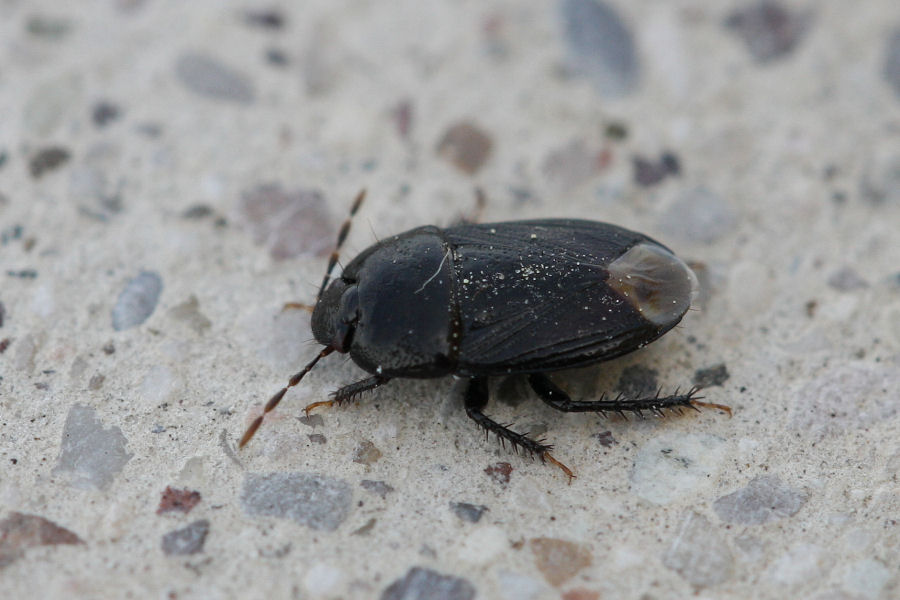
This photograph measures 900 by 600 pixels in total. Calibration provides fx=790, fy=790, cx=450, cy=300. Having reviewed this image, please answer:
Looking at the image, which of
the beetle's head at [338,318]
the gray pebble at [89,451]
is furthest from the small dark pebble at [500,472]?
the gray pebble at [89,451]

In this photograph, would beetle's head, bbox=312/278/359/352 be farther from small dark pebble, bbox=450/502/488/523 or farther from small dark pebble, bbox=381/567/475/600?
small dark pebble, bbox=381/567/475/600

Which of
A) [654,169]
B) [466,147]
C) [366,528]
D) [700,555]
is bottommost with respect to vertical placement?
[366,528]

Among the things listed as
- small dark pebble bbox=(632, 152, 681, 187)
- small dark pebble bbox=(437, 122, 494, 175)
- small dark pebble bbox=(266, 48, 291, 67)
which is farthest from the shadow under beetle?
small dark pebble bbox=(266, 48, 291, 67)

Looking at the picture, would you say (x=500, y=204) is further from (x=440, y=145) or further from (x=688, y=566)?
(x=688, y=566)

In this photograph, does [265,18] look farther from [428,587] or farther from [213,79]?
[428,587]

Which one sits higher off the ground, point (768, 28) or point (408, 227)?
point (768, 28)

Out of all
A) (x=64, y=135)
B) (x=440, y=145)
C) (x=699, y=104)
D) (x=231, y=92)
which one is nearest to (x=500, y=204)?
(x=440, y=145)

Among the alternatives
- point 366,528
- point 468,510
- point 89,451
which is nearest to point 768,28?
point 468,510
